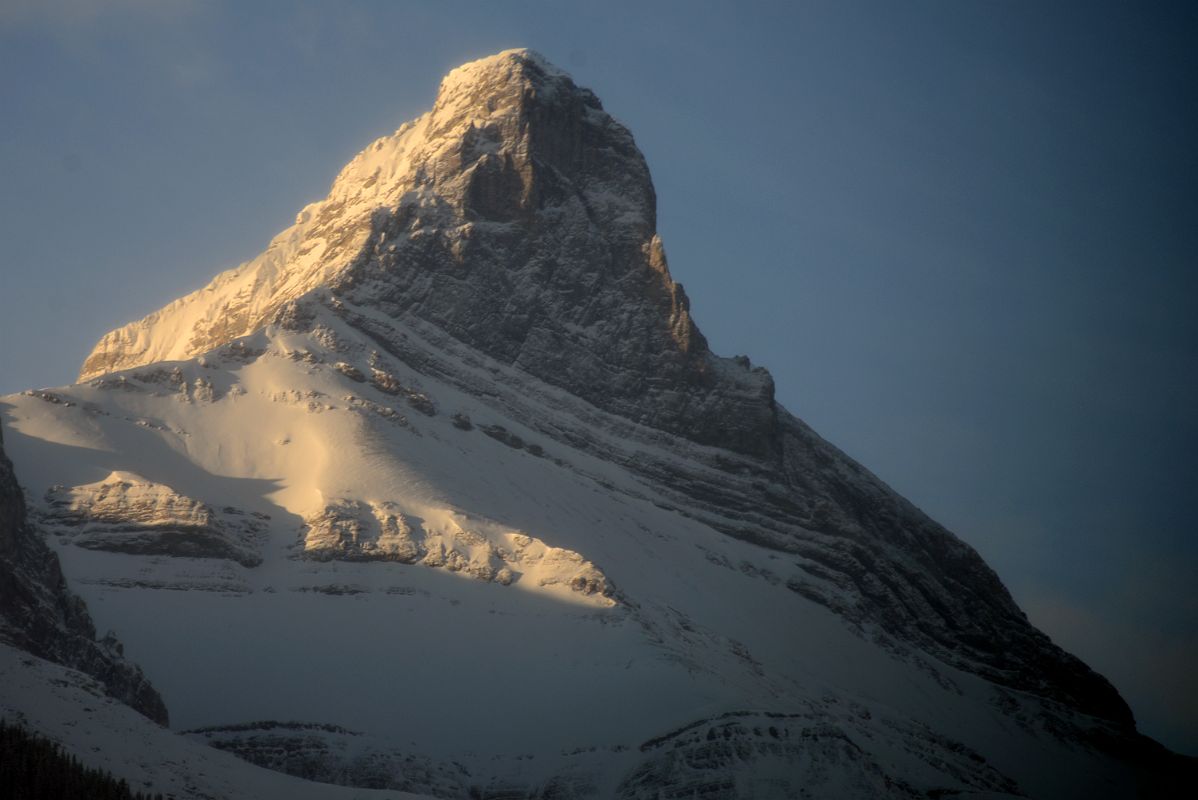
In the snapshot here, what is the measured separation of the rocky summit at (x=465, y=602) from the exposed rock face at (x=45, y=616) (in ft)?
2.56

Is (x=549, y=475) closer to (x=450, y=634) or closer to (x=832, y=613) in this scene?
(x=832, y=613)

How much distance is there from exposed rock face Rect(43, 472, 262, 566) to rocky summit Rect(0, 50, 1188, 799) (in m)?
0.22

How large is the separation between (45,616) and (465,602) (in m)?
46.6

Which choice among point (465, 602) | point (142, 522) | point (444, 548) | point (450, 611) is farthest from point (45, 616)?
point (444, 548)

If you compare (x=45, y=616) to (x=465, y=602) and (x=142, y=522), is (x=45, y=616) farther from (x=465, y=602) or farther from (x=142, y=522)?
(x=465, y=602)

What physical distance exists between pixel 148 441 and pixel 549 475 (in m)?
42.8

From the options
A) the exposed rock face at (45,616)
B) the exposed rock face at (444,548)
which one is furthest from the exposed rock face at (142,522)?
the exposed rock face at (45,616)

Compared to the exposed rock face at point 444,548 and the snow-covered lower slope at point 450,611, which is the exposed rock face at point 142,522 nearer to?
the snow-covered lower slope at point 450,611

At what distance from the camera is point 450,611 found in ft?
408

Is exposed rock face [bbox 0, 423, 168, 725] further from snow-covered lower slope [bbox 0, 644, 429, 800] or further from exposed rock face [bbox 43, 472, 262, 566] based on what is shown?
exposed rock face [bbox 43, 472, 262, 566]

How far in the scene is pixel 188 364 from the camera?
6412 inches

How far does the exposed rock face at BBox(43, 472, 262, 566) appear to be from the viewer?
416ft

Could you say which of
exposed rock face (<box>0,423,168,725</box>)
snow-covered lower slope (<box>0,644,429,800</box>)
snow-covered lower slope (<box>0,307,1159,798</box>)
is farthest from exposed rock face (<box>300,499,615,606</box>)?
snow-covered lower slope (<box>0,644,429,800</box>)

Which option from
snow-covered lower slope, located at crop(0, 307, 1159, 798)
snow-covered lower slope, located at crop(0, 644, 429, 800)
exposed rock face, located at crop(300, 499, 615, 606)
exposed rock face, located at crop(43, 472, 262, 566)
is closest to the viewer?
snow-covered lower slope, located at crop(0, 644, 429, 800)
